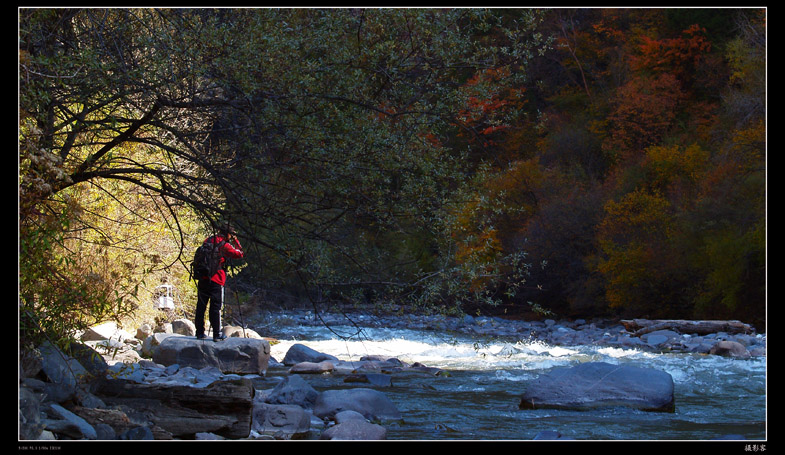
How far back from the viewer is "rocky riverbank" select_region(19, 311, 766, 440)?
670 cm

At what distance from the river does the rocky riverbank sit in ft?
1.15

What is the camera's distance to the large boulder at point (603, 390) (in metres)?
9.15

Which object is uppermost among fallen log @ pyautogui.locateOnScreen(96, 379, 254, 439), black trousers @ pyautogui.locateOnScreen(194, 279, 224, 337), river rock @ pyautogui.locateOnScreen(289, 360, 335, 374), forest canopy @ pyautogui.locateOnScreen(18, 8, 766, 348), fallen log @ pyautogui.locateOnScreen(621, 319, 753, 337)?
forest canopy @ pyautogui.locateOnScreen(18, 8, 766, 348)

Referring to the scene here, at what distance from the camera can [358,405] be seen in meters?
8.64

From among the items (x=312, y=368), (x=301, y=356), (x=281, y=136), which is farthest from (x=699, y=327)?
(x=281, y=136)

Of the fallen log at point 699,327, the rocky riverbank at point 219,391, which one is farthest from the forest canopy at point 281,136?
the fallen log at point 699,327

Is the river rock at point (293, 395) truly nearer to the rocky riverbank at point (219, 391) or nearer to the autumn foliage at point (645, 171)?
the rocky riverbank at point (219, 391)

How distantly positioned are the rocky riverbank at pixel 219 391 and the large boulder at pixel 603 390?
2cm

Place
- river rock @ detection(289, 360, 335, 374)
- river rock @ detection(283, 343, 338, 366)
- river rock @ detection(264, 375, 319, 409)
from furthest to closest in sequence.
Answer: river rock @ detection(283, 343, 338, 366) → river rock @ detection(289, 360, 335, 374) → river rock @ detection(264, 375, 319, 409)

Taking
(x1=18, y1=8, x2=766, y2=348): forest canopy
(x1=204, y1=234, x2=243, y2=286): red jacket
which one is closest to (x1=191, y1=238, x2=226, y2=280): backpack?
(x1=204, y1=234, x2=243, y2=286): red jacket

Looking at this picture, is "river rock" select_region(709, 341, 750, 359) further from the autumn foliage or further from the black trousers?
the black trousers
